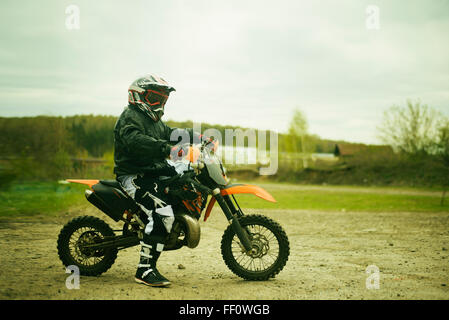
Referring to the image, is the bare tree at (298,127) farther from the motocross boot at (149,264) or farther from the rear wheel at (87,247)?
the motocross boot at (149,264)

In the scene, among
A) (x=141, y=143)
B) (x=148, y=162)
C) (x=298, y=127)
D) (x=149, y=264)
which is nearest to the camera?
(x=141, y=143)

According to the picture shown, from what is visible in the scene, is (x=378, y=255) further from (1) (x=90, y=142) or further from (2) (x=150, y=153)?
(1) (x=90, y=142)

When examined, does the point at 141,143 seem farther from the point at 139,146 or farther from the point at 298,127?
the point at 298,127

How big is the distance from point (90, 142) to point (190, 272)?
1776 centimetres

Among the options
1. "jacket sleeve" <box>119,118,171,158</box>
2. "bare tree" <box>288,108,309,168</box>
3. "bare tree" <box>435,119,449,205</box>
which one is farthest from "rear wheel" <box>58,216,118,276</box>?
"bare tree" <box>288,108,309,168</box>

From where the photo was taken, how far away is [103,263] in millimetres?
5371

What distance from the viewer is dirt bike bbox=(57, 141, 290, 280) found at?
501cm

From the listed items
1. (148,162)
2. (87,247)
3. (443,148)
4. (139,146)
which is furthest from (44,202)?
(443,148)

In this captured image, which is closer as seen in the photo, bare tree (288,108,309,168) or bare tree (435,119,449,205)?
bare tree (435,119,449,205)

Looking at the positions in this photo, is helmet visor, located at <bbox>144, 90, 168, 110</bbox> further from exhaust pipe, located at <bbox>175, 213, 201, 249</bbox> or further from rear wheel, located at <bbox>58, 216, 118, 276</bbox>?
rear wheel, located at <bbox>58, 216, 118, 276</bbox>

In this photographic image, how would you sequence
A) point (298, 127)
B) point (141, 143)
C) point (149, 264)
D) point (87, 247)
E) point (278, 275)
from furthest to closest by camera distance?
point (298, 127)
point (278, 275)
point (87, 247)
point (149, 264)
point (141, 143)

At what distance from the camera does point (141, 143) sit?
4809 millimetres

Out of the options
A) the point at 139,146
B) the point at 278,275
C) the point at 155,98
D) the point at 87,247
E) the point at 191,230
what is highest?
the point at 155,98

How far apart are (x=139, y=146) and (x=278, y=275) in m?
2.57
